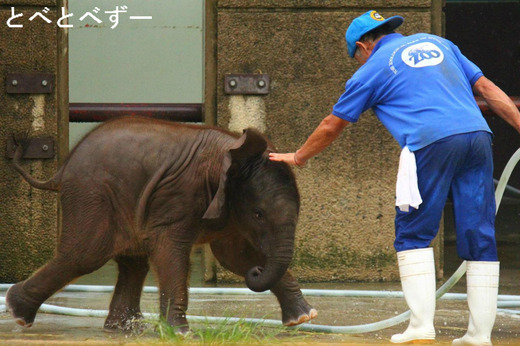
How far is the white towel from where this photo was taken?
5227 mm

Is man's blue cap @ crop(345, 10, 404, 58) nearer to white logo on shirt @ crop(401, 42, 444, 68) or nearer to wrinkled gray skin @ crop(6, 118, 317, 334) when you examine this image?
white logo on shirt @ crop(401, 42, 444, 68)

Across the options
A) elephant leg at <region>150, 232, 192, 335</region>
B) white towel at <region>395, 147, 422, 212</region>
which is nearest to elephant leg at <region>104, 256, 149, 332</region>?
elephant leg at <region>150, 232, 192, 335</region>

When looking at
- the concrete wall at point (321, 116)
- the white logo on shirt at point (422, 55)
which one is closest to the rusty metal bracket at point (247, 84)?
the concrete wall at point (321, 116)

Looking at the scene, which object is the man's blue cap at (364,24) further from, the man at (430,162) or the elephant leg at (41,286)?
the elephant leg at (41,286)

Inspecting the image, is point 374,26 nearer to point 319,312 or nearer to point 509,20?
point 319,312

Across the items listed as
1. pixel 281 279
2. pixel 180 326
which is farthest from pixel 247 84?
pixel 180 326

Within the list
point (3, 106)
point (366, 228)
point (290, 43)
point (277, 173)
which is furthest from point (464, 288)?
point (3, 106)

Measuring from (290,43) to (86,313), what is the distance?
2799 mm

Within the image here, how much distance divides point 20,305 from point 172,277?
2.99ft

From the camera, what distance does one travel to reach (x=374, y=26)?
217 inches

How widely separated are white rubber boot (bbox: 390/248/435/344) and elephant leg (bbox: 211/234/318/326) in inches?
31.4

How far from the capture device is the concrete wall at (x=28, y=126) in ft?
25.9

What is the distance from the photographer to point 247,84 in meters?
7.98

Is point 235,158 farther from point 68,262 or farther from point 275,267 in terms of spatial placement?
point 68,262
